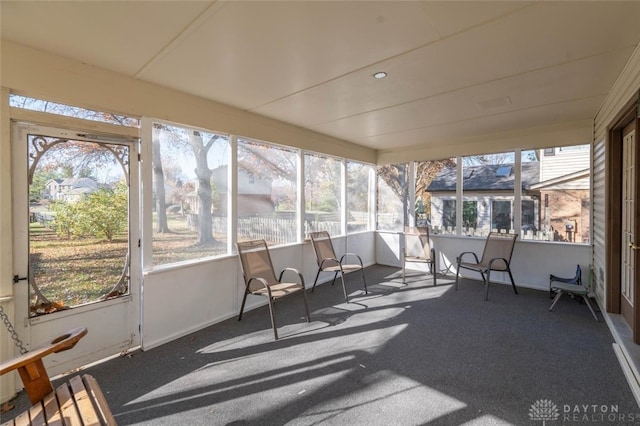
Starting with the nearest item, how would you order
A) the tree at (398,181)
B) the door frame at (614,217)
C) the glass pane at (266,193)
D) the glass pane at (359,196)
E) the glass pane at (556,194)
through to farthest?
the door frame at (614,217) < the glass pane at (266,193) < the glass pane at (556,194) < the glass pane at (359,196) < the tree at (398,181)

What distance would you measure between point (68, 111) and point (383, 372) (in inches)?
135

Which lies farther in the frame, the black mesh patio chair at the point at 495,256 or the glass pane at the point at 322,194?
the glass pane at the point at 322,194

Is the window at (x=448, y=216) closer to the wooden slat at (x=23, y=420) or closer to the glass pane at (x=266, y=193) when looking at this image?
the glass pane at (x=266, y=193)

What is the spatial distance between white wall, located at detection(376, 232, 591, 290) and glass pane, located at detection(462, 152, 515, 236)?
1.01 feet

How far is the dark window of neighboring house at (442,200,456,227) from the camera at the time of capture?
18.1 feet

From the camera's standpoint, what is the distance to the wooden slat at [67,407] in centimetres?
122

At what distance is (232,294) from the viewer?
11.9 feet

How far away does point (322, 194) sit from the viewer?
5.25 meters

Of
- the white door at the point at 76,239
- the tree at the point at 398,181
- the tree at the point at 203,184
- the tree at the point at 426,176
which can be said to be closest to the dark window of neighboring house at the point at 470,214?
the tree at the point at 426,176

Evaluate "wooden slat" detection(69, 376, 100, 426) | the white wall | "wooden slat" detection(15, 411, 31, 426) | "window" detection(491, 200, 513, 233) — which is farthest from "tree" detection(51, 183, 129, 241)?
"window" detection(491, 200, 513, 233)

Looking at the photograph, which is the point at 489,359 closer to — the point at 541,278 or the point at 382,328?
the point at 382,328

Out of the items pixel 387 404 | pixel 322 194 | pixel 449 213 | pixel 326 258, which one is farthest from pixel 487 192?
pixel 387 404

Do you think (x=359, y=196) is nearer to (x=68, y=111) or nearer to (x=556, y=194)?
(x=556, y=194)
